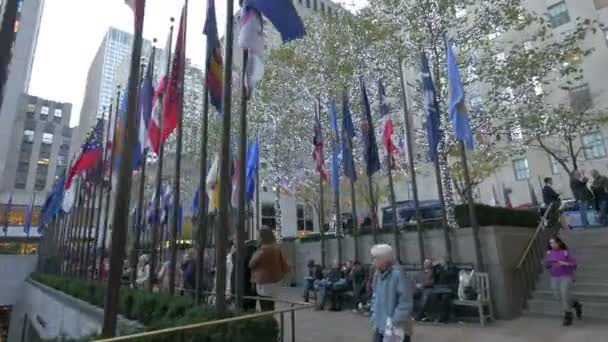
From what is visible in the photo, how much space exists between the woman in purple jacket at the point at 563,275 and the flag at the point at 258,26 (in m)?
7.37

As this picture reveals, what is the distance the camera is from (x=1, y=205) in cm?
5759

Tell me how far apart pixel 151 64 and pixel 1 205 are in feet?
197

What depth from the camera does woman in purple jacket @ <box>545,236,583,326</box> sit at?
8508mm

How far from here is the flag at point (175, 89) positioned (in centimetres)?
1017

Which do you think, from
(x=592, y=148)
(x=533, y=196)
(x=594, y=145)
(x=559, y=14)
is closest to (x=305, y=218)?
(x=533, y=196)

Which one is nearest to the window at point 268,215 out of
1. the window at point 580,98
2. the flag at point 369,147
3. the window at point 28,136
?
the window at point 580,98

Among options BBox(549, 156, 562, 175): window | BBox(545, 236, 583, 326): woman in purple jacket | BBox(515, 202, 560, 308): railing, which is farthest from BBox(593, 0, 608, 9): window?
BBox(545, 236, 583, 326): woman in purple jacket

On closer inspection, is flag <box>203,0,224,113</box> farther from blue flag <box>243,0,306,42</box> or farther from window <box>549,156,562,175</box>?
window <box>549,156,562,175</box>

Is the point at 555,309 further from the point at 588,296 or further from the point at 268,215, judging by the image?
the point at 268,215

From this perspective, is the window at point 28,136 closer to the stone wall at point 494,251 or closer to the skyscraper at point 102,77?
the skyscraper at point 102,77

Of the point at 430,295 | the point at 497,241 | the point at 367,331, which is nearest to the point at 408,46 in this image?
the point at 497,241

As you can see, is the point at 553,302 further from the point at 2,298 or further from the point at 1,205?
the point at 1,205

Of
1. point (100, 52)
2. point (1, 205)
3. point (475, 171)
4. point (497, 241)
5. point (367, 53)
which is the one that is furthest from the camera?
point (100, 52)

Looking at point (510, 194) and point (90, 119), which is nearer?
point (510, 194)
